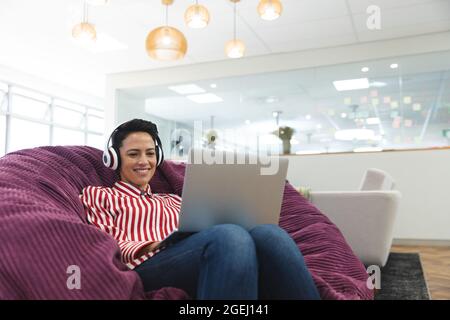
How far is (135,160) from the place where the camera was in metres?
1.55

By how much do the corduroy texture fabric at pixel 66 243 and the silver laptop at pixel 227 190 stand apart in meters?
0.21

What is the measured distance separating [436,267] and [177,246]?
261 cm

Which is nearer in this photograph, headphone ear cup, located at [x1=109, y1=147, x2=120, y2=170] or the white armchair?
headphone ear cup, located at [x1=109, y1=147, x2=120, y2=170]

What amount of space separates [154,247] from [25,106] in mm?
6475

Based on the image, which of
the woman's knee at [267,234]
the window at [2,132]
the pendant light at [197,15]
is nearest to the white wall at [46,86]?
the window at [2,132]

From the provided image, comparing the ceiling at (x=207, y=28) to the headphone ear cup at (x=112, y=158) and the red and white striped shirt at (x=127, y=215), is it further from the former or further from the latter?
the red and white striped shirt at (x=127, y=215)

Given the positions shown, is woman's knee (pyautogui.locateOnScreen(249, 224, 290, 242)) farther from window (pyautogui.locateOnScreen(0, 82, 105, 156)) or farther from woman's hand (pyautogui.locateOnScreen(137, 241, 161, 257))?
window (pyautogui.locateOnScreen(0, 82, 105, 156))

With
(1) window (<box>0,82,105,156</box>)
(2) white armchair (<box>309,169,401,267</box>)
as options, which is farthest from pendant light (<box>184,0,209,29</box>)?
(1) window (<box>0,82,105,156</box>)

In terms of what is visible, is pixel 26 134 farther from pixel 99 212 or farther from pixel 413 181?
pixel 99 212

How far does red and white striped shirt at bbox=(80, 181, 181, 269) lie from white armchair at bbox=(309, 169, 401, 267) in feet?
5.74

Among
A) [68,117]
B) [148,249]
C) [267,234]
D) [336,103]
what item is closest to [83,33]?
[148,249]

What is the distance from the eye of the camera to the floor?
7.56 feet

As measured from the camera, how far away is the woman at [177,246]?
0.97 meters
